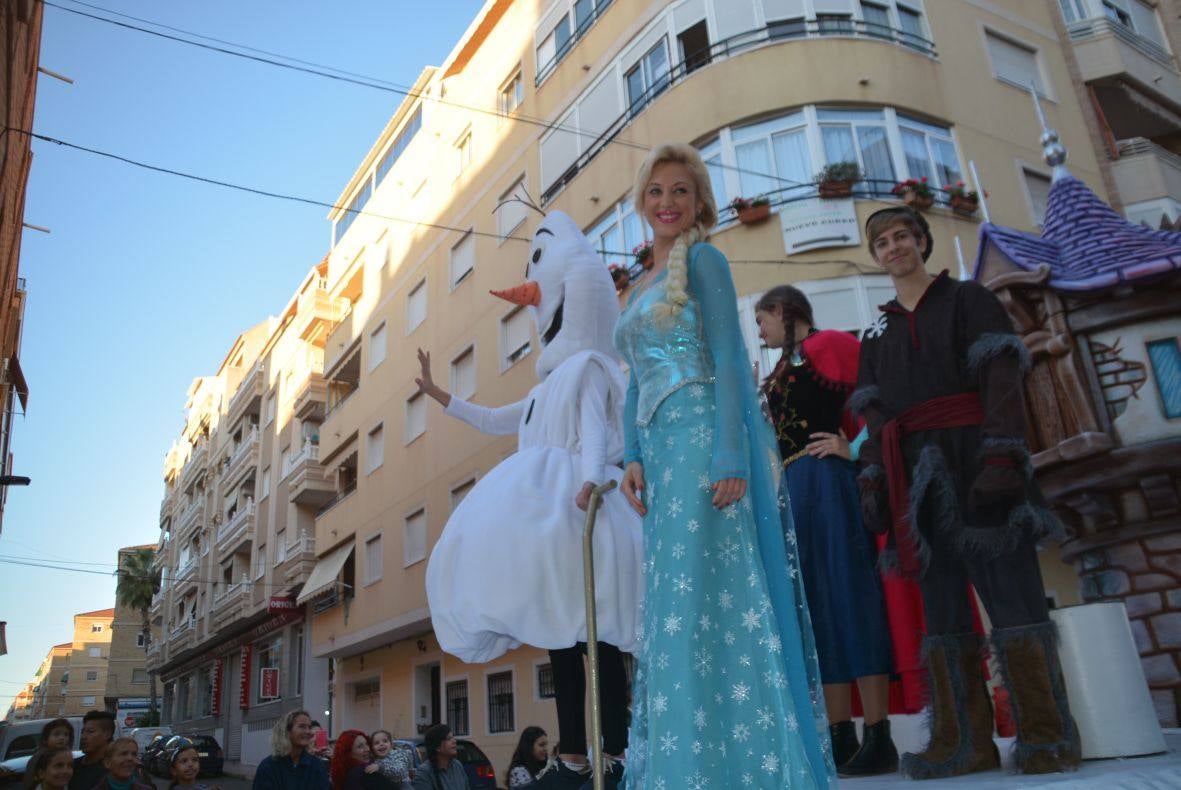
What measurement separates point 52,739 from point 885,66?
1269 cm

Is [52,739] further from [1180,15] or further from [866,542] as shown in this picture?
[1180,15]

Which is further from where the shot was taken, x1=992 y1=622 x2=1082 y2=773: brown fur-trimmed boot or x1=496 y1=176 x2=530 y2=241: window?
x1=496 y1=176 x2=530 y2=241: window

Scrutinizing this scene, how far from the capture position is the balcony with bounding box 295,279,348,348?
28.7m

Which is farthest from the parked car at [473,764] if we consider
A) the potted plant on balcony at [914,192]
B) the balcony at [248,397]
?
the balcony at [248,397]

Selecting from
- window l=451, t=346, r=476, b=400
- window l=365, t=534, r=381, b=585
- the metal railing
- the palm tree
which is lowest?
window l=365, t=534, r=381, b=585

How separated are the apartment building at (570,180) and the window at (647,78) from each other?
5cm

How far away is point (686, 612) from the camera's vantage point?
8.18 feet

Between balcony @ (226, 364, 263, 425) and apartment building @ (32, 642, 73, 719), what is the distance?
74384mm

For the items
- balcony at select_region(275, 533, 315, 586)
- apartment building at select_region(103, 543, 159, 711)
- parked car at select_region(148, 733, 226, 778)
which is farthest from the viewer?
apartment building at select_region(103, 543, 159, 711)

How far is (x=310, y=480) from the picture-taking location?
26.5 m

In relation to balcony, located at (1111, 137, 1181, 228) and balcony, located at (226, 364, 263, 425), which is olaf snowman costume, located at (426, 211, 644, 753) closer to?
balcony, located at (1111, 137, 1181, 228)

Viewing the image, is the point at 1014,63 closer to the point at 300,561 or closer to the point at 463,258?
the point at 463,258

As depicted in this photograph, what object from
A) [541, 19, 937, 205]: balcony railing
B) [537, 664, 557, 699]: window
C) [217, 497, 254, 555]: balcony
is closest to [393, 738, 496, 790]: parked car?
[537, 664, 557, 699]: window

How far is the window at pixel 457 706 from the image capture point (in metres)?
18.2
